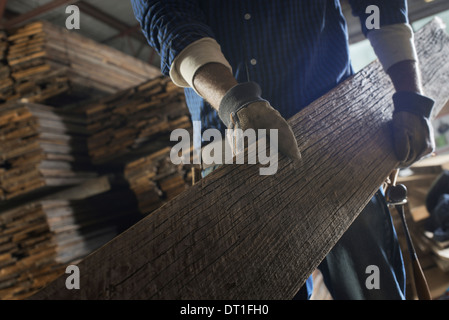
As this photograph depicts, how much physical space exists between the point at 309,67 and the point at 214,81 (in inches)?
21.9

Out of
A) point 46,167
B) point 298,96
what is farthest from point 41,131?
point 298,96

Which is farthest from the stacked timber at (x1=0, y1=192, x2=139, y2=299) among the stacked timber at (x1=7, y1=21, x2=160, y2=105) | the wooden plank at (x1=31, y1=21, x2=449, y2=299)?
the wooden plank at (x1=31, y1=21, x2=449, y2=299)

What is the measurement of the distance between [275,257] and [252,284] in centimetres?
9

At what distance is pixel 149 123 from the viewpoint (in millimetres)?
3715

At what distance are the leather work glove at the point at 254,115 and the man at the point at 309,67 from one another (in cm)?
20

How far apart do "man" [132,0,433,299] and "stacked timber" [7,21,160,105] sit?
3172mm

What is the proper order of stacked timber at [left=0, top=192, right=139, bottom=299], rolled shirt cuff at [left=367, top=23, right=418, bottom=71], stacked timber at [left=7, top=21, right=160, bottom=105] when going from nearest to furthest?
rolled shirt cuff at [left=367, top=23, right=418, bottom=71] < stacked timber at [left=0, top=192, right=139, bottom=299] < stacked timber at [left=7, top=21, right=160, bottom=105]

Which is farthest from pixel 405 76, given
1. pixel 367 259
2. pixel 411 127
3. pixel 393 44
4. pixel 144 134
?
pixel 144 134

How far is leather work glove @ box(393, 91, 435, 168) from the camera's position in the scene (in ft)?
4.12

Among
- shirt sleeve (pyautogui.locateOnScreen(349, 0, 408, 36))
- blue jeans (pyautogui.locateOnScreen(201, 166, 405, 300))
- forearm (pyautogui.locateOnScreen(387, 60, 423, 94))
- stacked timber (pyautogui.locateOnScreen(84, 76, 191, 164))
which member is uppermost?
stacked timber (pyautogui.locateOnScreen(84, 76, 191, 164))

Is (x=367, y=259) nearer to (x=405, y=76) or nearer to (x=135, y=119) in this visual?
(x=405, y=76)

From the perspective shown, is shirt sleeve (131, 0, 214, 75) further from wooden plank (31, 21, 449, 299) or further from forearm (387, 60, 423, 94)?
forearm (387, 60, 423, 94)

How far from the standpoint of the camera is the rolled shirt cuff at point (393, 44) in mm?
1457
